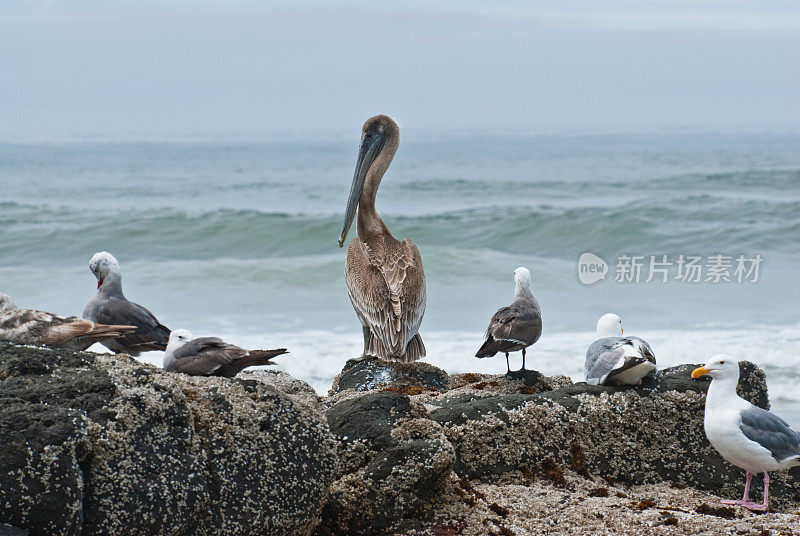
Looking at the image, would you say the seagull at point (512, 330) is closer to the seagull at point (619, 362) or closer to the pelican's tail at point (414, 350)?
the seagull at point (619, 362)

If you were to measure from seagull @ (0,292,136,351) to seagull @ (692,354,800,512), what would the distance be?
3212 mm

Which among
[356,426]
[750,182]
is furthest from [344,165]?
[356,426]

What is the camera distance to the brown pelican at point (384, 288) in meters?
7.30

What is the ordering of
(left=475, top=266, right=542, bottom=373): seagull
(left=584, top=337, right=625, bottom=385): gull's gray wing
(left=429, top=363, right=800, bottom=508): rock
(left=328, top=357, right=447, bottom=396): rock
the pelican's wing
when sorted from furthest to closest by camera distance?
the pelican's wing < (left=328, top=357, right=447, bottom=396): rock < (left=475, top=266, right=542, bottom=373): seagull < (left=584, top=337, right=625, bottom=385): gull's gray wing < (left=429, top=363, right=800, bottom=508): rock

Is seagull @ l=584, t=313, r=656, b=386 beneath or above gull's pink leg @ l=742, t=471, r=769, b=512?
above

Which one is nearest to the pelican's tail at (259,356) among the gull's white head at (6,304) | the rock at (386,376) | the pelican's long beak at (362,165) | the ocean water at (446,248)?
the gull's white head at (6,304)

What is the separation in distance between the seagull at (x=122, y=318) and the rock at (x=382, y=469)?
2.35 metres

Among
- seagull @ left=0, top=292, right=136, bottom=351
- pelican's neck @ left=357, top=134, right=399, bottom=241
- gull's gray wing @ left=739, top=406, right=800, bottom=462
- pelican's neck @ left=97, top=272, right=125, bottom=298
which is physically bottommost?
gull's gray wing @ left=739, top=406, right=800, bottom=462

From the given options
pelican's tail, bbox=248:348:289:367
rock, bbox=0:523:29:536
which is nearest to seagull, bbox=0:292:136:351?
pelican's tail, bbox=248:348:289:367

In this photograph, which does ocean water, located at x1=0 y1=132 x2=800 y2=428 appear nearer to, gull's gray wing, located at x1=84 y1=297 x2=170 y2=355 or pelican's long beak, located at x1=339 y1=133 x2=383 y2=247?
pelican's long beak, located at x1=339 y1=133 x2=383 y2=247

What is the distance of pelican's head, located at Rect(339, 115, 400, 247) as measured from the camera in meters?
8.74

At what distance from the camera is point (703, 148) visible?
188 feet

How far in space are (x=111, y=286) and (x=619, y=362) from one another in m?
3.83

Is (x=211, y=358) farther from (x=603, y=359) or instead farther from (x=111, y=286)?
(x=111, y=286)
